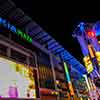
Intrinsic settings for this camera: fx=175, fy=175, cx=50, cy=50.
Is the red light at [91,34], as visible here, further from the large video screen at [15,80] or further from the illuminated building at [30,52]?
the large video screen at [15,80]

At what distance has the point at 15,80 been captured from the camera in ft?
13.4

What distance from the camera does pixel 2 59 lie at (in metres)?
3.88

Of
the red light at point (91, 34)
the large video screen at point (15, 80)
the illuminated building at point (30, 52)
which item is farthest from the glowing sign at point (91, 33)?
the large video screen at point (15, 80)

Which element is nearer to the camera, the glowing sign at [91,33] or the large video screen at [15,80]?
the large video screen at [15,80]

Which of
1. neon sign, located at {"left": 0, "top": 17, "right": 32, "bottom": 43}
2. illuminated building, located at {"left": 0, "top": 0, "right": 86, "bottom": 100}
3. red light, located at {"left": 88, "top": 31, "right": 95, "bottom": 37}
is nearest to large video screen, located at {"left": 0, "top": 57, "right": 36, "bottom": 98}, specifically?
illuminated building, located at {"left": 0, "top": 0, "right": 86, "bottom": 100}

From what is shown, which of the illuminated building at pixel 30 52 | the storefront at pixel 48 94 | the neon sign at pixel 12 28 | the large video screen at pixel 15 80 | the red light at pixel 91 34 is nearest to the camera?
the large video screen at pixel 15 80

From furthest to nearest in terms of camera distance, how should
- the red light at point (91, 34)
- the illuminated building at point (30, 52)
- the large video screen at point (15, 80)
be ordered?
1. the red light at point (91, 34)
2. the illuminated building at point (30, 52)
3. the large video screen at point (15, 80)

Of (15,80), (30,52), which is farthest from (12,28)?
(15,80)

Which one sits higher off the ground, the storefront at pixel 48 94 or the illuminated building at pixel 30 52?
the illuminated building at pixel 30 52

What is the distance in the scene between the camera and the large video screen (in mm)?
3732

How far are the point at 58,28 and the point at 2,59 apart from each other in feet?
14.3

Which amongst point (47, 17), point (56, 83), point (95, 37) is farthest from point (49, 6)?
point (56, 83)

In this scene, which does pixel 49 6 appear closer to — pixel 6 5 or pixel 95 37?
pixel 6 5

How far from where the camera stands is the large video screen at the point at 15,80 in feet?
12.2
